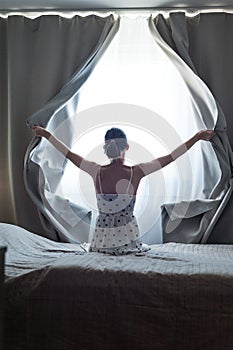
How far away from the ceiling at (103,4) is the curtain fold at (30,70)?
0.22ft

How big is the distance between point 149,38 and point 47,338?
6.75ft

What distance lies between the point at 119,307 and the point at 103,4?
2.04 metres

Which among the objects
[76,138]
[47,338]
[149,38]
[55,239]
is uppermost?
[149,38]

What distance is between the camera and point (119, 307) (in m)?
1.58

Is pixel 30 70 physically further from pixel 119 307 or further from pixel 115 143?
pixel 119 307

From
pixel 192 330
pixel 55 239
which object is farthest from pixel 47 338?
pixel 55 239

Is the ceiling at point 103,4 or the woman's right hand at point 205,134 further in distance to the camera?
→ the ceiling at point 103,4

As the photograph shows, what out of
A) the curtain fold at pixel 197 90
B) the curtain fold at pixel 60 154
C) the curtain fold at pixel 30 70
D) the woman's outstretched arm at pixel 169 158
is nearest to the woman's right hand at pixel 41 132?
the curtain fold at pixel 60 154

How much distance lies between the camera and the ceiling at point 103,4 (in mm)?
2773

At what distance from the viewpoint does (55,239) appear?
2.77 meters

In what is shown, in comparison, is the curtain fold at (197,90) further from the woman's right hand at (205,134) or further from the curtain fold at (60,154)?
the curtain fold at (60,154)

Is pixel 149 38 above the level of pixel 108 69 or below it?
above

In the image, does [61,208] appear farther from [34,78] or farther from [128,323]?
[128,323]

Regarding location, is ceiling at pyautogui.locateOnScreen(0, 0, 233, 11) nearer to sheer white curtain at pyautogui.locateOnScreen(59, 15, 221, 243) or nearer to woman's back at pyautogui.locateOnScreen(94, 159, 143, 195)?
sheer white curtain at pyautogui.locateOnScreen(59, 15, 221, 243)
